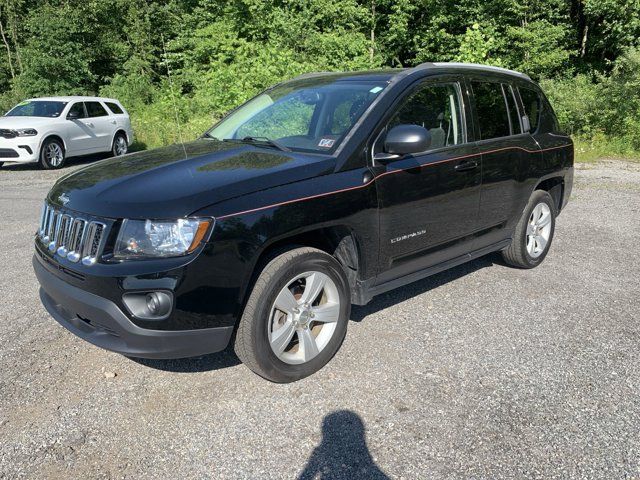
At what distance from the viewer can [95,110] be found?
14.1 meters

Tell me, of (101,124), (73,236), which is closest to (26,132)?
(101,124)

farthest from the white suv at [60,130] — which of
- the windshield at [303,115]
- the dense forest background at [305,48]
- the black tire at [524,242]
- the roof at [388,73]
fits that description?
the black tire at [524,242]

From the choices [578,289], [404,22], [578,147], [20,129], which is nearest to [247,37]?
[404,22]

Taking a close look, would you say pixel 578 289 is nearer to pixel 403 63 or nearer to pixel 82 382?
pixel 82 382

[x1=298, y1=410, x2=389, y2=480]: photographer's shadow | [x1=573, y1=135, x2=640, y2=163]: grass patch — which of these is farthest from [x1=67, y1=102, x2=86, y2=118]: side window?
[x1=298, y1=410, x2=389, y2=480]: photographer's shadow

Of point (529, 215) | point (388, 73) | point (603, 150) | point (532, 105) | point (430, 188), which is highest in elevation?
point (388, 73)

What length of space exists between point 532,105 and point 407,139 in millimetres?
2404

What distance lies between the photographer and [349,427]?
9.37 feet

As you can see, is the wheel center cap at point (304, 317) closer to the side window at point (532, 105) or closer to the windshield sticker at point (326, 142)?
the windshield sticker at point (326, 142)

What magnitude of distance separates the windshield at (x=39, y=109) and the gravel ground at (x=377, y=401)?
32.6 feet

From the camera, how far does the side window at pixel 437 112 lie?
3814 millimetres

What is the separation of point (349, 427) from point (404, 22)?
69.5ft

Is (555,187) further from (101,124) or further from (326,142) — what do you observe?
(101,124)

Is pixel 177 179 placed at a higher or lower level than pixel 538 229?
higher
